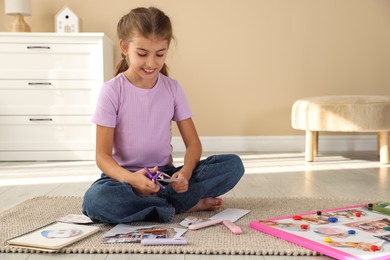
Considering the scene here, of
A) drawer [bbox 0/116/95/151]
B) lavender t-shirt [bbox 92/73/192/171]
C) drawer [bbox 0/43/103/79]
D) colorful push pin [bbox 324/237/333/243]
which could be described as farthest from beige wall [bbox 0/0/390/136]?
colorful push pin [bbox 324/237/333/243]

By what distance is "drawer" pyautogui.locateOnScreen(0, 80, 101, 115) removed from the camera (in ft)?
10.3

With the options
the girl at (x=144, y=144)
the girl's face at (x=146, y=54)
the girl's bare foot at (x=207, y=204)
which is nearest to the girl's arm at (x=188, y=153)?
the girl at (x=144, y=144)

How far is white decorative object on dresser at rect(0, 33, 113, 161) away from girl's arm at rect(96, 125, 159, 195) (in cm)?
157

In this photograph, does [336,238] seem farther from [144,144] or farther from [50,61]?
[50,61]

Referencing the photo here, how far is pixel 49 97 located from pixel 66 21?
1.67 feet

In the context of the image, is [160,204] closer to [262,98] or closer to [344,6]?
[262,98]

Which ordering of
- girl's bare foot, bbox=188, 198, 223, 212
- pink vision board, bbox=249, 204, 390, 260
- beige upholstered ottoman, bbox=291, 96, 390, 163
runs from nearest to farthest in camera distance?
pink vision board, bbox=249, 204, 390, 260, girl's bare foot, bbox=188, 198, 223, 212, beige upholstered ottoman, bbox=291, 96, 390, 163

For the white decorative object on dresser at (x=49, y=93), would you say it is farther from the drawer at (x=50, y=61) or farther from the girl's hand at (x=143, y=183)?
the girl's hand at (x=143, y=183)

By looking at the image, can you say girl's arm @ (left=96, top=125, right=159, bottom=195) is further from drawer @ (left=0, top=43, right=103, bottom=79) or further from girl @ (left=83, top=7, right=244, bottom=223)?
drawer @ (left=0, top=43, right=103, bottom=79)

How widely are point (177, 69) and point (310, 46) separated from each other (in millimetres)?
868

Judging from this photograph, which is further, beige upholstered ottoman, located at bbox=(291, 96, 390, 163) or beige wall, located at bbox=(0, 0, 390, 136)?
beige wall, located at bbox=(0, 0, 390, 136)

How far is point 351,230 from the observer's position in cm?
132

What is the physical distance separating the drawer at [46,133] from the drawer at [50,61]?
0.24 meters

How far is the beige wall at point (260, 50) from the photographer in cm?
351
